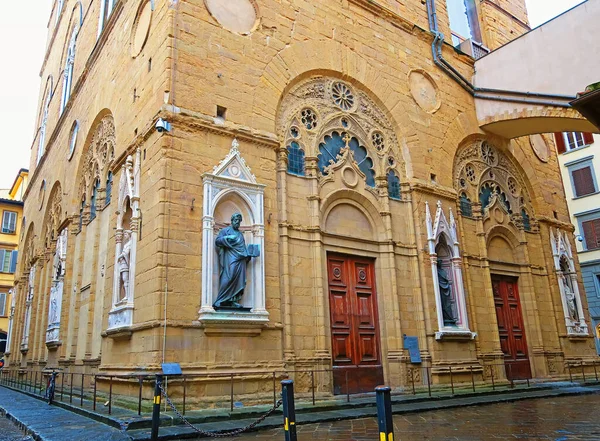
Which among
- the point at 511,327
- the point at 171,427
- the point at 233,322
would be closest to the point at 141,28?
the point at 233,322

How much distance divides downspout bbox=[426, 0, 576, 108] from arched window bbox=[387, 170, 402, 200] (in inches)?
187

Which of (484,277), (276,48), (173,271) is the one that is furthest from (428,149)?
(173,271)

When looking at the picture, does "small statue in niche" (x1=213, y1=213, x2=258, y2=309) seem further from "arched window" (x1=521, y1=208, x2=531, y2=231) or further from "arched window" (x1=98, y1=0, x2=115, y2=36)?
"arched window" (x1=521, y1=208, x2=531, y2=231)

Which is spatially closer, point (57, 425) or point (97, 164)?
point (57, 425)

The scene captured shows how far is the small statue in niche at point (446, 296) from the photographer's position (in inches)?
512

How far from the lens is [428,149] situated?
14359 millimetres

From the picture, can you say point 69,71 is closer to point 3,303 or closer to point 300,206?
point 300,206

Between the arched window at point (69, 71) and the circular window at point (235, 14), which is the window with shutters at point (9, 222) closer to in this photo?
the arched window at point (69, 71)

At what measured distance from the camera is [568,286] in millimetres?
17031

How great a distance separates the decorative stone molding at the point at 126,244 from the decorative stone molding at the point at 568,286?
13642 millimetres

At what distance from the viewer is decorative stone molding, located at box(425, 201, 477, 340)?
41.9 ft

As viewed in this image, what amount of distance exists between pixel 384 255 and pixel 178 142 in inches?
227

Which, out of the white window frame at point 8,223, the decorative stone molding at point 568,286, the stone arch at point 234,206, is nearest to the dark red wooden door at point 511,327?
the decorative stone molding at point 568,286

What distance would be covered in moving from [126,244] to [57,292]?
23.2 feet
